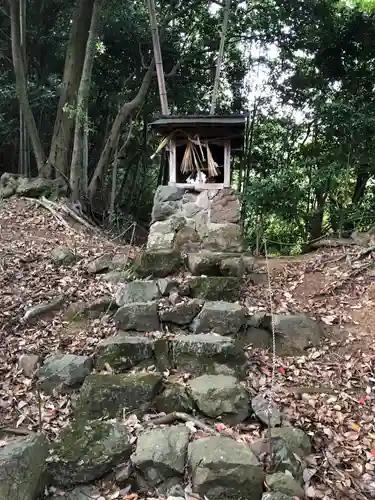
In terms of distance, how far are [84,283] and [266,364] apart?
93.6 inches

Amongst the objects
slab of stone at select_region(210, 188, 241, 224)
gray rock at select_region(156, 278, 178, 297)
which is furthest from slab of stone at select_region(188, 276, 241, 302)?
slab of stone at select_region(210, 188, 241, 224)

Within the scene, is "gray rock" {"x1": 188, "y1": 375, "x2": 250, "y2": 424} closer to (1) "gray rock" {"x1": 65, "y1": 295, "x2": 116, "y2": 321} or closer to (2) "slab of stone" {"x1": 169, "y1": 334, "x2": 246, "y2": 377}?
(2) "slab of stone" {"x1": 169, "y1": 334, "x2": 246, "y2": 377}

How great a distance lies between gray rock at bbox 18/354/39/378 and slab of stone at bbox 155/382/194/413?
1169 millimetres

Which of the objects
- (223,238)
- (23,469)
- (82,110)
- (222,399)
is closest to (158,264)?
(223,238)

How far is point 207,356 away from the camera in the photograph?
3580 millimetres

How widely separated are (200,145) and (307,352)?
310cm

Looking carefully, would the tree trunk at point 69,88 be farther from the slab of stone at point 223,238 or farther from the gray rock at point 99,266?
the slab of stone at point 223,238

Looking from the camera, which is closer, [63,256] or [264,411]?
[264,411]

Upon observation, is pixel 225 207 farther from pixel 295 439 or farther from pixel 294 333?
pixel 295 439

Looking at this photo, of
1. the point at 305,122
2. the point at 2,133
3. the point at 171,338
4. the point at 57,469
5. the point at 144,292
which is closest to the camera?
the point at 57,469

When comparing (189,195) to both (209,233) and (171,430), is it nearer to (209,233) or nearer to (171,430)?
(209,233)

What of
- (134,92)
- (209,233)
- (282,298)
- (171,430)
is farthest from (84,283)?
(134,92)

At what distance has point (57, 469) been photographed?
262cm

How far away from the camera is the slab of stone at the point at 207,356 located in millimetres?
3549
